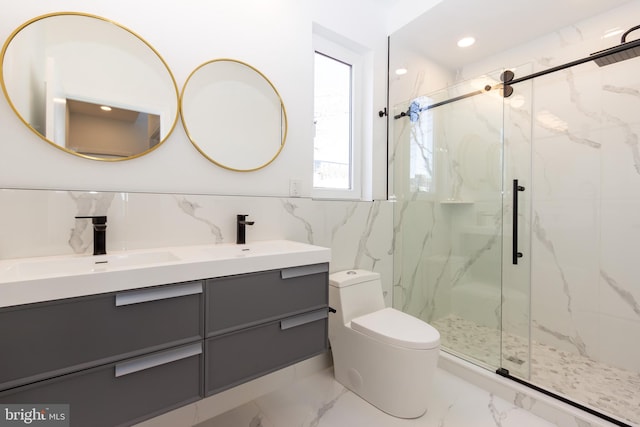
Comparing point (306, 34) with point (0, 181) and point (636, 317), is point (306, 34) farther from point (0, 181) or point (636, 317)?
point (636, 317)

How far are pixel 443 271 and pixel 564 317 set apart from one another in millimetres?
907

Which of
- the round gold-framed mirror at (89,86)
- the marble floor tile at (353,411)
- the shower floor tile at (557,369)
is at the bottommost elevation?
the marble floor tile at (353,411)

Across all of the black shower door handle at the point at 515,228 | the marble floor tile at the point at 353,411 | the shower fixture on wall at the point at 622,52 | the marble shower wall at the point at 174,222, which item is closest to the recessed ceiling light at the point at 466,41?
the shower fixture on wall at the point at 622,52

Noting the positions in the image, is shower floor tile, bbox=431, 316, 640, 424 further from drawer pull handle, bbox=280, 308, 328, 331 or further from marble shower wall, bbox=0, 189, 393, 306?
drawer pull handle, bbox=280, 308, 328, 331

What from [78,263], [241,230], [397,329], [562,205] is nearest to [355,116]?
[241,230]

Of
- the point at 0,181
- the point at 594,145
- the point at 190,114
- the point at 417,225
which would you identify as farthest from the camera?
the point at 417,225

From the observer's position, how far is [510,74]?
1885mm

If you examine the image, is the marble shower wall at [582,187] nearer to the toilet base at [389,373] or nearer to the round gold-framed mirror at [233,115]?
the toilet base at [389,373]

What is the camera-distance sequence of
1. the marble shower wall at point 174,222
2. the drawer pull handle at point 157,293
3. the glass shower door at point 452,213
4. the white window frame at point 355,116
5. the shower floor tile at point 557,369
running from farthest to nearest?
1. the white window frame at point 355,116
2. the glass shower door at point 452,213
3. the shower floor tile at point 557,369
4. the marble shower wall at point 174,222
5. the drawer pull handle at point 157,293

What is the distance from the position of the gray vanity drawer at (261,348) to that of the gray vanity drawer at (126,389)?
0.06 metres

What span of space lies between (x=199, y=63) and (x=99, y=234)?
37.4 inches

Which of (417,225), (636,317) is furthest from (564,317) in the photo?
(417,225)

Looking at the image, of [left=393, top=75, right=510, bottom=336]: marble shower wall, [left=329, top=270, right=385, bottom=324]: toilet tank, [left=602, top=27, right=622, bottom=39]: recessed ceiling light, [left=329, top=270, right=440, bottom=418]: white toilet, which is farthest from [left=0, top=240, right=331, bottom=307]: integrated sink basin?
[left=602, top=27, right=622, bottom=39]: recessed ceiling light

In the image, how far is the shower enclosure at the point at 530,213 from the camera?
1922mm
